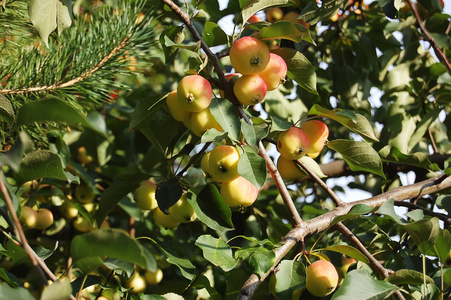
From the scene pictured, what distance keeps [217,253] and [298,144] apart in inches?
10.8

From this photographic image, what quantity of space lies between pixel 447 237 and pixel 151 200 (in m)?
0.67

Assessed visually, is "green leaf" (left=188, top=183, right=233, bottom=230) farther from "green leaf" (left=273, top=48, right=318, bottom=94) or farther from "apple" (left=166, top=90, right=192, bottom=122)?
"green leaf" (left=273, top=48, right=318, bottom=94)

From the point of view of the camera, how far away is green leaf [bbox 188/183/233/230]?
3.41 feet

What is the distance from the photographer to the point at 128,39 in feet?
4.31

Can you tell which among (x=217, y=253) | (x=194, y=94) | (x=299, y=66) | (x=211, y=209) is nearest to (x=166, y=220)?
(x=211, y=209)

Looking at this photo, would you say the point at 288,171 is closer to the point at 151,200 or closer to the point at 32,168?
the point at 151,200

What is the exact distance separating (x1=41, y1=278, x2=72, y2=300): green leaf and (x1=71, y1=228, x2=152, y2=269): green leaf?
5cm

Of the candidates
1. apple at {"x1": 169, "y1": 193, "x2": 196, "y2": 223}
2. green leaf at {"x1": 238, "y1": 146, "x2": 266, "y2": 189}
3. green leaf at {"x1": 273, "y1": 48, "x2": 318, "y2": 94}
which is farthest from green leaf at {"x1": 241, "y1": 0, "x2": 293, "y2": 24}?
apple at {"x1": 169, "y1": 193, "x2": 196, "y2": 223}

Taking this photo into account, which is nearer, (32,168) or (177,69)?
(32,168)

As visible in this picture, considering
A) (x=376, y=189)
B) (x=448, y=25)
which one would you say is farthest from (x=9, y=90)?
(x=448, y=25)

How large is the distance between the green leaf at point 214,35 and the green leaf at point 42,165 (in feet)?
1.46

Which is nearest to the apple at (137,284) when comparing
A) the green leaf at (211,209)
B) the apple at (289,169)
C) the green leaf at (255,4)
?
the green leaf at (211,209)

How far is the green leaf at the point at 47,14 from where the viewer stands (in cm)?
96

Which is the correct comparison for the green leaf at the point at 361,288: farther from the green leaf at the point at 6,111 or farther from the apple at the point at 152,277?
the apple at the point at 152,277
